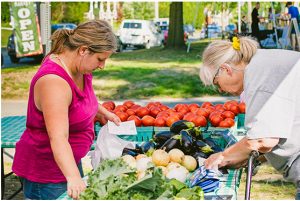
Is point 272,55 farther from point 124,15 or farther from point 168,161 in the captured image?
point 124,15

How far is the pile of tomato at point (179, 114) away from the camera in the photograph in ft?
15.3

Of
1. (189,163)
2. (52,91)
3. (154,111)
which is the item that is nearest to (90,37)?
(52,91)

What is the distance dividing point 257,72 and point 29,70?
44.2 feet

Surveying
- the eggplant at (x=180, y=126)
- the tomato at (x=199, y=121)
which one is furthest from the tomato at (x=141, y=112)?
the eggplant at (x=180, y=126)

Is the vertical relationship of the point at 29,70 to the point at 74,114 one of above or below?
below

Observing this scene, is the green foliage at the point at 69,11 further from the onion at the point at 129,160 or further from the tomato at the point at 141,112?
the onion at the point at 129,160

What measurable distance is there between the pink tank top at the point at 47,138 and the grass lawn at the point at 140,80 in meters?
8.06

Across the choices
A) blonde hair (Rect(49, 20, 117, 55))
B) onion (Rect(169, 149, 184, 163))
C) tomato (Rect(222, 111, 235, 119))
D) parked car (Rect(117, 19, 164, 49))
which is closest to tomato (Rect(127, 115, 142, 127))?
tomato (Rect(222, 111, 235, 119))

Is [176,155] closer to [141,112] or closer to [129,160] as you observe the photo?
[129,160]

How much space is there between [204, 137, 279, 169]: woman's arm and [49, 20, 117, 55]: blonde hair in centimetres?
84

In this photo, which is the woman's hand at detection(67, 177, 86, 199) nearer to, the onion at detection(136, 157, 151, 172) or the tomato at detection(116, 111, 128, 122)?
the onion at detection(136, 157, 151, 172)

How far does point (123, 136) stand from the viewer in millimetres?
4316

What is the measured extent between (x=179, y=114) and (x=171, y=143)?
1112 millimetres

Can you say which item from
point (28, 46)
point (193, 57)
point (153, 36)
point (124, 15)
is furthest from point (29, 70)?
point (124, 15)
